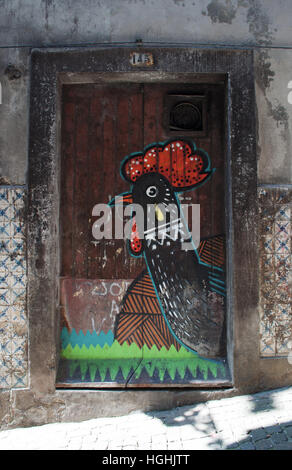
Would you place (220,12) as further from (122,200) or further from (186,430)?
(186,430)

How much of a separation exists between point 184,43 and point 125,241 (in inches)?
80.1

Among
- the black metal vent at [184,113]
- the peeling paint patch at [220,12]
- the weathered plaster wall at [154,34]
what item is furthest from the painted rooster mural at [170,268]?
the peeling paint patch at [220,12]

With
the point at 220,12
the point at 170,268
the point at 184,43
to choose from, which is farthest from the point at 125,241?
the point at 220,12

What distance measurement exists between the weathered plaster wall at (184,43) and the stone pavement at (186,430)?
0.59 metres

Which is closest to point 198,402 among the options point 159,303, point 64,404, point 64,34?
point 159,303

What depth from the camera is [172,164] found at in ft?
11.7

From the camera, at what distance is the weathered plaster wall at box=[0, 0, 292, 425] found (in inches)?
131

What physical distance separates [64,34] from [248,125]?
2010 millimetres

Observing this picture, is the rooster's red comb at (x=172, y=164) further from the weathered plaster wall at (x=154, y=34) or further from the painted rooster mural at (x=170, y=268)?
the weathered plaster wall at (x=154, y=34)

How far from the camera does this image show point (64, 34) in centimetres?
336

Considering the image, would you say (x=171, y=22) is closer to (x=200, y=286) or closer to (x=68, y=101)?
(x=68, y=101)

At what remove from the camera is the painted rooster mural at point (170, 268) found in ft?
11.5

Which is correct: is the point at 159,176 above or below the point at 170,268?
above
